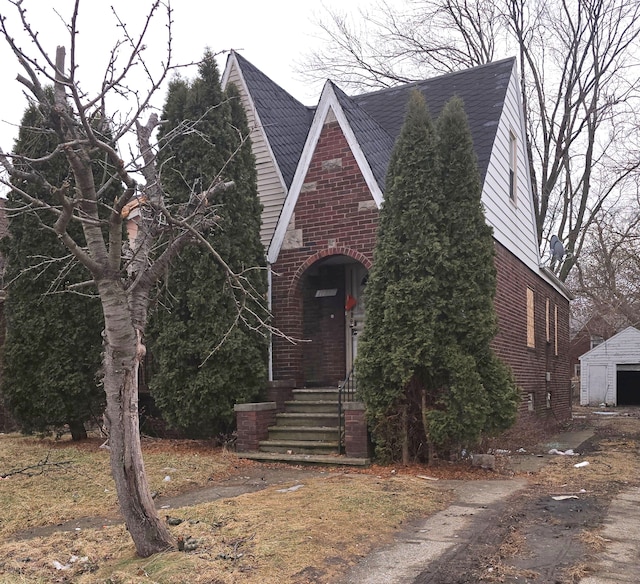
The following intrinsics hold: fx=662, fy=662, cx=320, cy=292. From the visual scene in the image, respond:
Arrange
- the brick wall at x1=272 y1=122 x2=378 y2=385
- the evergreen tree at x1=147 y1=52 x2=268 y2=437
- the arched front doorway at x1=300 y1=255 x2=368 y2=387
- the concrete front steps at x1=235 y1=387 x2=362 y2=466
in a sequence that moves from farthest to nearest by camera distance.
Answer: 1. the arched front doorway at x1=300 y1=255 x2=368 y2=387
2. the brick wall at x1=272 y1=122 x2=378 y2=385
3. the evergreen tree at x1=147 y1=52 x2=268 y2=437
4. the concrete front steps at x1=235 y1=387 x2=362 y2=466

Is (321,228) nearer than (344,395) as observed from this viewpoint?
No

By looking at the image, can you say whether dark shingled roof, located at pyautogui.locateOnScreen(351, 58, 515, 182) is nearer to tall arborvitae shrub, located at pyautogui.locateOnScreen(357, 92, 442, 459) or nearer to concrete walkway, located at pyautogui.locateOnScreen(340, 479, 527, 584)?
tall arborvitae shrub, located at pyautogui.locateOnScreen(357, 92, 442, 459)

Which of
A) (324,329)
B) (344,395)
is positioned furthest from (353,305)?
(344,395)

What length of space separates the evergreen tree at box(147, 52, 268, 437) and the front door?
1.93m

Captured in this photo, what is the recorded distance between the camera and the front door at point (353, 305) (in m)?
11.7

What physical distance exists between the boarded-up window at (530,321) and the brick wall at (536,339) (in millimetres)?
152

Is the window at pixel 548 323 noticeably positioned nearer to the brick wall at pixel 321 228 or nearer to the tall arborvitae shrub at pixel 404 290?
the brick wall at pixel 321 228

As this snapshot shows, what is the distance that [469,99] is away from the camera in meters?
13.5

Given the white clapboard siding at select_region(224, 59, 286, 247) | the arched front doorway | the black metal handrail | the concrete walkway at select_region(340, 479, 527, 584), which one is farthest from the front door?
the concrete walkway at select_region(340, 479, 527, 584)

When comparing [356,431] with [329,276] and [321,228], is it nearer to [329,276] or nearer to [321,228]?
[321,228]

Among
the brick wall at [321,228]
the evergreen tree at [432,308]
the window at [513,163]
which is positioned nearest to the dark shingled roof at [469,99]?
the window at [513,163]

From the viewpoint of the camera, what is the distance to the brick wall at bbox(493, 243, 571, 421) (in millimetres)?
11875

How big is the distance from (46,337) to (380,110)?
8.57m

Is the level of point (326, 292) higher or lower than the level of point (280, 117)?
lower
